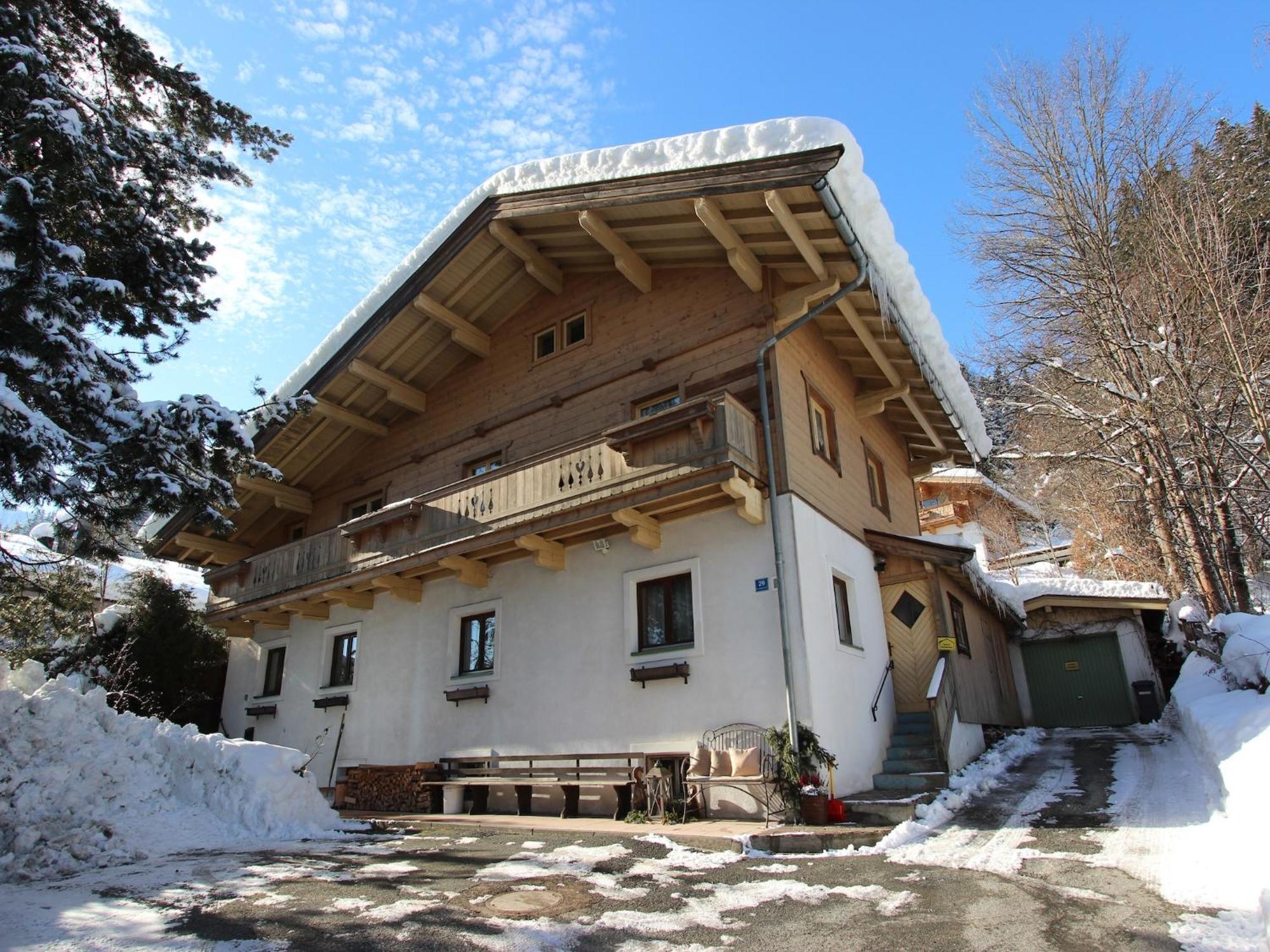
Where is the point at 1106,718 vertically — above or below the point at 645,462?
below

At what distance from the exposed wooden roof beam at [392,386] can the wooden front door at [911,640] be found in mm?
10543

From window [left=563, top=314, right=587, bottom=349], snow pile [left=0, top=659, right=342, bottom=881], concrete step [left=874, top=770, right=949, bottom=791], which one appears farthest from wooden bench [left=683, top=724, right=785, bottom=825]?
window [left=563, top=314, right=587, bottom=349]

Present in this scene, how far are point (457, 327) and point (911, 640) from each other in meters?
10.5

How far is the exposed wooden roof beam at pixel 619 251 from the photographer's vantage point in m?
12.3

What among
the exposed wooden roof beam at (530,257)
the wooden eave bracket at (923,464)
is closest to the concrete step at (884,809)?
the wooden eave bracket at (923,464)

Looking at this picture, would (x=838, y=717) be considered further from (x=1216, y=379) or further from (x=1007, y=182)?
(x=1007, y=182)

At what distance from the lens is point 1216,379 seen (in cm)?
1223

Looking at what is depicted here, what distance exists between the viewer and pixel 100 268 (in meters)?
8.45

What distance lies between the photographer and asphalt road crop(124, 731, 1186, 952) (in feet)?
16.1

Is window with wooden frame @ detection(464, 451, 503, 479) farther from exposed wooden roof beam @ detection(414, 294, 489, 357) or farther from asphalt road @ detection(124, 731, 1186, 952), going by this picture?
asphalt road @ detection(124, 731, 1186, 952)

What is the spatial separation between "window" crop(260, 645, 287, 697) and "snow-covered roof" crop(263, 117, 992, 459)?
21.8 feet

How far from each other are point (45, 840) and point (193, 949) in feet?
12.8

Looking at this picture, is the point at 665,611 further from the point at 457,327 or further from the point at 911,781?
the point at 457,327

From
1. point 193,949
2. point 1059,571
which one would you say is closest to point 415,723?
point 193,949
